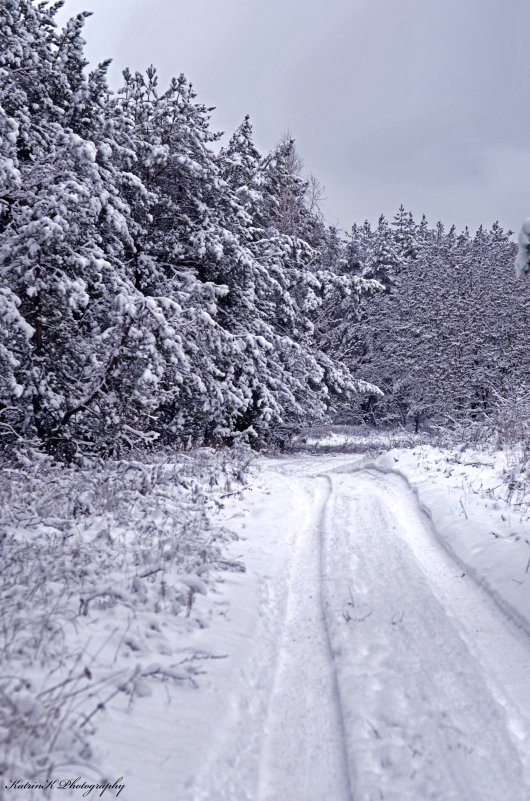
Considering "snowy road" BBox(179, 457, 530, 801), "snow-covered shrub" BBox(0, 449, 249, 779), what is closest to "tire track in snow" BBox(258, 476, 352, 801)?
"snowy road" BBox(179, 457, 530, 801)

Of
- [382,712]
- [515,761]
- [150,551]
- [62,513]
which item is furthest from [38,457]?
[515,761]

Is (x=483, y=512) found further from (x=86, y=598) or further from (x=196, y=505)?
(x=86, y=598)

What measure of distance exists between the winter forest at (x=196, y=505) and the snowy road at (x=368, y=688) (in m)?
0.02

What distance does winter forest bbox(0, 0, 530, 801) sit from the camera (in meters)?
2.79

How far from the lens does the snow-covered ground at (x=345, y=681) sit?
2615 mm

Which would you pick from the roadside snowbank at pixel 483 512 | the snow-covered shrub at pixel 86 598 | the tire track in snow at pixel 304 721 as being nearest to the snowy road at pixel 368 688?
the tire track in snow at pixel 304 721

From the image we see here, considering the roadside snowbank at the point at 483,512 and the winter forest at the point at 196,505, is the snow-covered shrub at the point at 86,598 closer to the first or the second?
the winter forest at the point at 196,505

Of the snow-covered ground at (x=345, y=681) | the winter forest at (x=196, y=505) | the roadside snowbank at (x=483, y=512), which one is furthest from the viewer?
the roadside snowbank at (x=483, y=512)

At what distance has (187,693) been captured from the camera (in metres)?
3.30

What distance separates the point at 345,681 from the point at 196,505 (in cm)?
489

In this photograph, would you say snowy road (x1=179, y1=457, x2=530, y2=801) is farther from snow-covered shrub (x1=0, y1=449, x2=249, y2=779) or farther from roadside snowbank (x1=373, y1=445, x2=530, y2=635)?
snow-covered shrub (x1=0, y1=449, x2=249, y2=779)

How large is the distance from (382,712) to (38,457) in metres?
8.52

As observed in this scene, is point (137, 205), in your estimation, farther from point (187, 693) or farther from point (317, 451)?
point (187, 693)

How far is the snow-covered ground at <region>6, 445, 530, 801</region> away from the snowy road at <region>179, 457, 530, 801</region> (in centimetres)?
1
